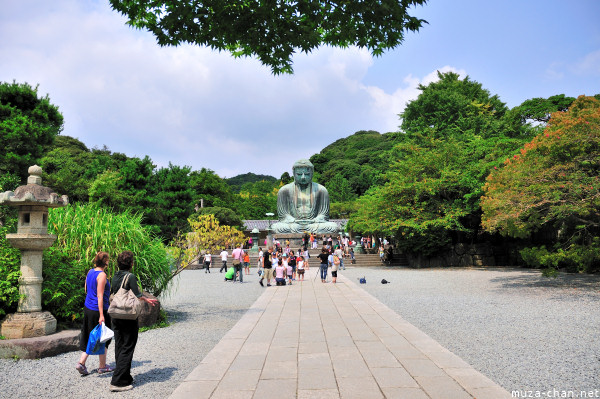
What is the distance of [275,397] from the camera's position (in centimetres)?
372

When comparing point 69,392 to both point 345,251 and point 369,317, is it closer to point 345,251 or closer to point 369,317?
point 369,317

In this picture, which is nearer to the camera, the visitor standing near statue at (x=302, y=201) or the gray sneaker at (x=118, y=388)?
the gray sneaker at (x=118, y=388)

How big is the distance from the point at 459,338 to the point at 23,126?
19269 mm

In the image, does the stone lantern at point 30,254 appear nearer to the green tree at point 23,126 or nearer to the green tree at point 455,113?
the green tree at point 23,126

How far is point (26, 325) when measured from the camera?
18.4 ft

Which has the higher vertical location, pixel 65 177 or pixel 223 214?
pixel 65 177

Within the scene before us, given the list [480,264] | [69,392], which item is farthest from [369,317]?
[480,264]

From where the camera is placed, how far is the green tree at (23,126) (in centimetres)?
1806

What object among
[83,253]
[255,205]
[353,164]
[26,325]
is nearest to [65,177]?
[83,253]

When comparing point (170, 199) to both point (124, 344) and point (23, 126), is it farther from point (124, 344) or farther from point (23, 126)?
point (124, 344)

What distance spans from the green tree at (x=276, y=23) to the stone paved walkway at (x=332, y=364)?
3.65 m

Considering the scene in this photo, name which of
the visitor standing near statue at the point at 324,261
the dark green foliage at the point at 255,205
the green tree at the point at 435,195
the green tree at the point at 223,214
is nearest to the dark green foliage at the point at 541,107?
the green tree at the point at 435,195

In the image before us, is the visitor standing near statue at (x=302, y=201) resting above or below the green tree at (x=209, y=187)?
below

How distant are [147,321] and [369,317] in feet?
12.8
